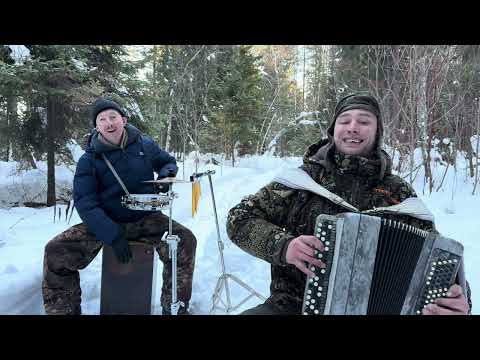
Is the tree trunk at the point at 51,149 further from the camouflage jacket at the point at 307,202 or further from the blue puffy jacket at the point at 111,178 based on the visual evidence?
the camouflage jacket at the point at 307,202

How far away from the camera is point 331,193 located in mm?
1631

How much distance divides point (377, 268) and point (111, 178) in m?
1.85

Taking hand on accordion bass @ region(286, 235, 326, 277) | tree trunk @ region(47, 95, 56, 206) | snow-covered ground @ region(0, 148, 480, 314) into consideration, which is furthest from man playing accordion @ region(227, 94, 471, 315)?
tree trunk @ region(47, 95, 56, 206)

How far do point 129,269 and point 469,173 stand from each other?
762 centimetres

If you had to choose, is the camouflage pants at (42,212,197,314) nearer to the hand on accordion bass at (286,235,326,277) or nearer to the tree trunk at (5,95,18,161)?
the hand on accordion bass at (286,235,326,277)

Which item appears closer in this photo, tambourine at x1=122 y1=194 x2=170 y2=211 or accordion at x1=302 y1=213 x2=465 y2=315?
accordion at x1=302 y1=213 x2=465 y2=315

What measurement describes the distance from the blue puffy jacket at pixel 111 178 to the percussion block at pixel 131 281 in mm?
198

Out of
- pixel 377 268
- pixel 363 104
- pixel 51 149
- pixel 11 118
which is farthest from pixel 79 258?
pixel 11 118

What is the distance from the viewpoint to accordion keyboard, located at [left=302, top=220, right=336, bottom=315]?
51.6 inches

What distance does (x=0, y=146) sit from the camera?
21.7ft

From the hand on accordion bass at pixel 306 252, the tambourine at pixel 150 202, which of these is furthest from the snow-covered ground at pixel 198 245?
the hand on accordion bass at pixel 306 252

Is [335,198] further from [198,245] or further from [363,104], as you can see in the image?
[198,245]

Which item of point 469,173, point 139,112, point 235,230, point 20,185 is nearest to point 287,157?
point 469,173

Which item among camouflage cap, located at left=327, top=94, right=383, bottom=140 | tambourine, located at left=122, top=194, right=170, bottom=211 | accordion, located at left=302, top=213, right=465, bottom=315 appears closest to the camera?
accordion, located at left=302, top=213, right=465, bottom=315
